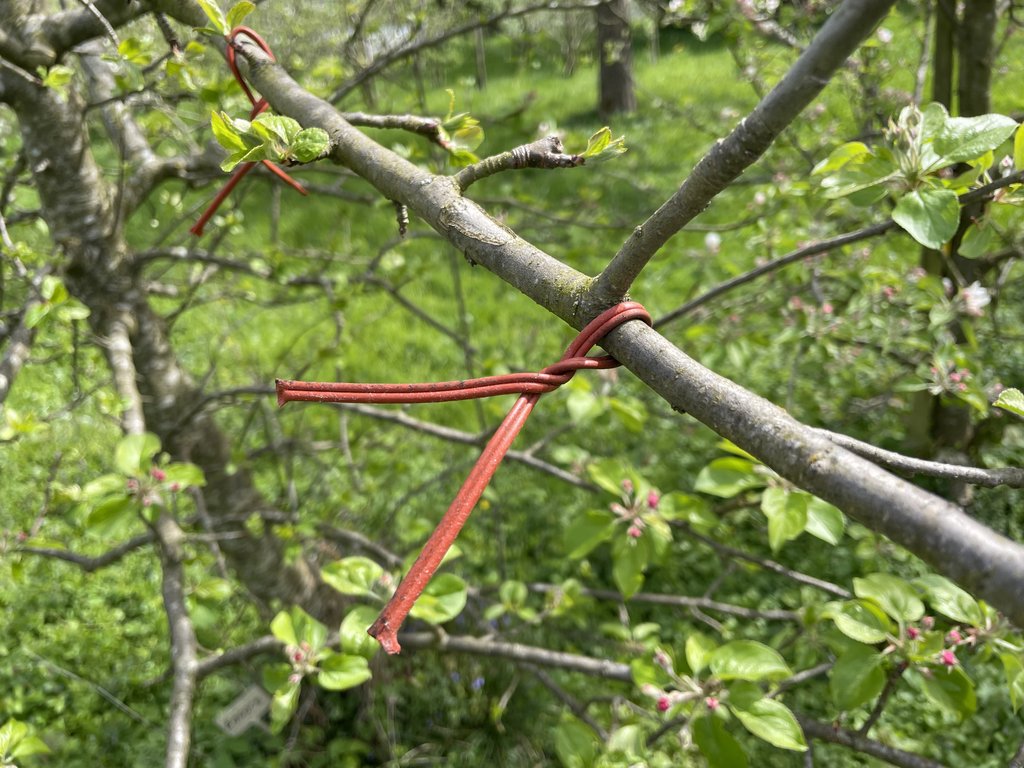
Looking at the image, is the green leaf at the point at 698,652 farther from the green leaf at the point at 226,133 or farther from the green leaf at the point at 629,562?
the green leaf at the point at 226,133

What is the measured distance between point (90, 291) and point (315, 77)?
0.94 metres

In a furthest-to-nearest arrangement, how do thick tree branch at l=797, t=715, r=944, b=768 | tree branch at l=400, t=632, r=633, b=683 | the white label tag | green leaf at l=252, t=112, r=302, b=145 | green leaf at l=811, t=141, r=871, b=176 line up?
the white label tag → tree branch at l=400, t=632, r=633, b=683 → thick tree branch at l=797, t=715, r=944, b=768 → green leaf at l=811, t=141, r=871, b=176 → green leaf at l=252, t=112, r=302, b=145

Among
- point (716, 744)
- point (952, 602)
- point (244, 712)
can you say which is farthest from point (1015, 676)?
point (244, 712)

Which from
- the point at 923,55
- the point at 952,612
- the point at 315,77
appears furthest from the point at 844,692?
the point at 315,77

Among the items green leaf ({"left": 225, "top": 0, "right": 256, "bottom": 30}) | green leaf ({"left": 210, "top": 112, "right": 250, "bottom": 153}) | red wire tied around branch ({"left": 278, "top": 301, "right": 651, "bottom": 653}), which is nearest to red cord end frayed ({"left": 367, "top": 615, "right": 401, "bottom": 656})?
red wire tied around branch ({"left": 278, "top": 301, "right": 651, "bottom": 653})

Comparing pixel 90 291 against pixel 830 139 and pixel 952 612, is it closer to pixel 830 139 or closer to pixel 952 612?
pixel 952 612

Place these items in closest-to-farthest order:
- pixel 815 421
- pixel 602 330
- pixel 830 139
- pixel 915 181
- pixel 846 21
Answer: pixel 846 21
pixel 602 330
pixel 915 181
pixel 830 139
pixel 815 421

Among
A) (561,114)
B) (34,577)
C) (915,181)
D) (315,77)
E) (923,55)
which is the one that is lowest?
(34,577)

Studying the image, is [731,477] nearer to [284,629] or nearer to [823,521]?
[823,521]

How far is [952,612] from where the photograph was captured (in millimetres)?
1071

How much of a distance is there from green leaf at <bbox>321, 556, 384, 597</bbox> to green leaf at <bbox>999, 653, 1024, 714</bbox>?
101cm

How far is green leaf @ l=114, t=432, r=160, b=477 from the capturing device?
129cm

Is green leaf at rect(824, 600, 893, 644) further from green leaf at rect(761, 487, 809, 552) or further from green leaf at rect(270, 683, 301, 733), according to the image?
green leaf at rect(270, 683, 301, 733)

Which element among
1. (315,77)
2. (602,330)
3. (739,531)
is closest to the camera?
(602,330)
